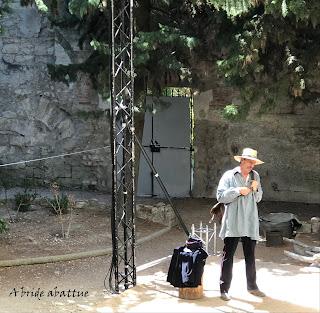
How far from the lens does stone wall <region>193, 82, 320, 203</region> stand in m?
10.8

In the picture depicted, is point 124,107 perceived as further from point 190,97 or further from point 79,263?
point 190,97

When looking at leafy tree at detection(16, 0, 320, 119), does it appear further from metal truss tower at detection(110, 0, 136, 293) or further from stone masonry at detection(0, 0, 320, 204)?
metal truss tower at detection(110, 0, 136, 293)

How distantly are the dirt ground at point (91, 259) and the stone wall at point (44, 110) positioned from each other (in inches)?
61.8

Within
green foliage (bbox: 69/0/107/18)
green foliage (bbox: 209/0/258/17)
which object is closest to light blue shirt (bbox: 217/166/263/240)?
green foliage (bbox: 209/0/258/17)

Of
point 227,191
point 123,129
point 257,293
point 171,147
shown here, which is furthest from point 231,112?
point 171,147

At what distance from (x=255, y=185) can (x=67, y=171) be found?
24.0 feet

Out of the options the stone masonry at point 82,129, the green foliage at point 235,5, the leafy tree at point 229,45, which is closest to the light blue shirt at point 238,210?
the leafy tree at point 229,45

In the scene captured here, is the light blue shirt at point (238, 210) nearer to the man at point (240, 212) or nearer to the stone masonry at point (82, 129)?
the man at point (240, 212)

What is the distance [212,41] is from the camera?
9.67 metres

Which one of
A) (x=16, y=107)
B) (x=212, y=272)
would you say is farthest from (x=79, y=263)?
(x=16, y=107)

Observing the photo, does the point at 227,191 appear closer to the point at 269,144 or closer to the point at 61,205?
the point at 61,205

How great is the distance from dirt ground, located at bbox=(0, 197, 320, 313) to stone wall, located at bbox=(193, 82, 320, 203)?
1.28ft

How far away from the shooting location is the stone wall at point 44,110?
11906mm

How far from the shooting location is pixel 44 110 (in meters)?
12.2
